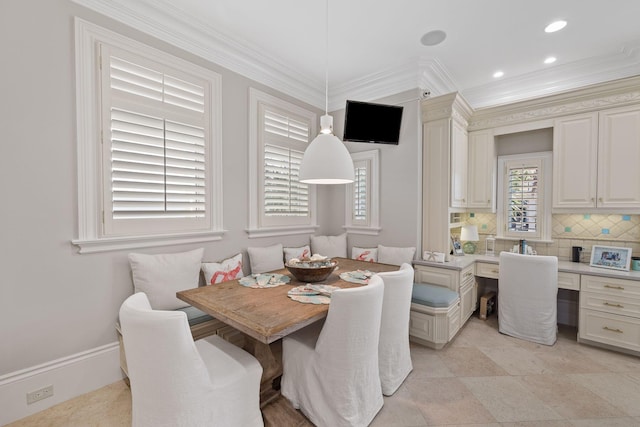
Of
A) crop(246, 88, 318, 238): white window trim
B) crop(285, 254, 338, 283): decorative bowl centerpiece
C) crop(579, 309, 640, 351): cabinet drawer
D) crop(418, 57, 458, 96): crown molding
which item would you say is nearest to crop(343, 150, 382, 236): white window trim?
crop(418, 57, 458, 96): crown molding

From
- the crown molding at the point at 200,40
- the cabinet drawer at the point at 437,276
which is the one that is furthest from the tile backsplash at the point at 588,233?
the crown molding at the point at 200,40

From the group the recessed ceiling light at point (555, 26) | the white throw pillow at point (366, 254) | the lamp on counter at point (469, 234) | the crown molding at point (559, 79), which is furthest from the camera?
the lamp on counter at point (469, 234)

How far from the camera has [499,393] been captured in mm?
2078

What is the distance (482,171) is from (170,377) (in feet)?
12.8

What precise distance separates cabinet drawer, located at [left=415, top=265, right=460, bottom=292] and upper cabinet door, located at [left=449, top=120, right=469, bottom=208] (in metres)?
0.80

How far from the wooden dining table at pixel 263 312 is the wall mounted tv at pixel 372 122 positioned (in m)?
1.85

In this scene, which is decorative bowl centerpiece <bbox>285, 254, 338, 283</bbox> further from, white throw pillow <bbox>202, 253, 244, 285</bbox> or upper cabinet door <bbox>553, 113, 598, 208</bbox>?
upper cabinet door <bbox>553, 113, 598, 208</bbox>

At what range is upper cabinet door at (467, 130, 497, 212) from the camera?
359 centimetres

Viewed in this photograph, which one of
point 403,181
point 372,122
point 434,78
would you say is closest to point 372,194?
point 403,181

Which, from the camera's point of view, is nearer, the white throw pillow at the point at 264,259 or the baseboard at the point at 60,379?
the baseboard at the point at 60,379

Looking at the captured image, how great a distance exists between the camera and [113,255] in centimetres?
218

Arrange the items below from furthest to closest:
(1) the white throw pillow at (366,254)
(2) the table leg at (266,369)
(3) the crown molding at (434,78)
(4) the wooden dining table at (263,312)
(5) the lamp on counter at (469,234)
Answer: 1. (5) the lamp on counter at (469,234)
2. (1) the white throw pillow at (366,254)
3. (3) the crown molding at (434,78)
4. (2) the table leg at (266,369)
5. (4) the wooden dining table at (263,312)

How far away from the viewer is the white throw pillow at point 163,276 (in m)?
2.18

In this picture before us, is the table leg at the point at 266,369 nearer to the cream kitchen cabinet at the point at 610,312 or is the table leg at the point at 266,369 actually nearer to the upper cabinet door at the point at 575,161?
the cream kitchen cabinet at the point at 610,312
